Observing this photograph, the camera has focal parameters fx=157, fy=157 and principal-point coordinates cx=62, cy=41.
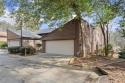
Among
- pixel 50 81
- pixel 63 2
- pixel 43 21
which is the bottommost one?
pixel 50 81

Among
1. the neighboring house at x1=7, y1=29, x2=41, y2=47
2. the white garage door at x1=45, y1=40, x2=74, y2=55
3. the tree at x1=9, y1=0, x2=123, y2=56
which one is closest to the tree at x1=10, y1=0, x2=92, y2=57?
the tree at x1=9, y1=0, x2=123, y2=56

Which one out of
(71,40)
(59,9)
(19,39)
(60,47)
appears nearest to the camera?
(59,9)

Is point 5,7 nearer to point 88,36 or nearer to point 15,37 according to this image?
point 88,36

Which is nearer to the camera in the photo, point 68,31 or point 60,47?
point 68,31

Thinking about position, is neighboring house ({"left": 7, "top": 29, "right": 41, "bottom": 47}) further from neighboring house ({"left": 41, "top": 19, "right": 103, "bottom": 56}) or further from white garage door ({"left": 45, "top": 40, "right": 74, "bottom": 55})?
white garage door ({"left": 45, "top": 40, "right": 74, "bottom": 55})

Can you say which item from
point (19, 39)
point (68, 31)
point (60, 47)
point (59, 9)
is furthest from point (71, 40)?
point (19, 39)

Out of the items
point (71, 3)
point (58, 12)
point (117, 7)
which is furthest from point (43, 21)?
point (117, 7)

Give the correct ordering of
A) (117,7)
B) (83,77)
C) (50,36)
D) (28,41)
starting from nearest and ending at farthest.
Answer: (83,77) → (117,7) → (50,36) → (28,41)

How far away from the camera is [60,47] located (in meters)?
22.6

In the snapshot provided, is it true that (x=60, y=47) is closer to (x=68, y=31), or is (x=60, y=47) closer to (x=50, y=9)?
(x=68, y=31)

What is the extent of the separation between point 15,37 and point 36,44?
14.0ft

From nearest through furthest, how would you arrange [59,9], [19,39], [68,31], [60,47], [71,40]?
[59,9]
[71,40]
[68,31]
[60,47]
[19,39]

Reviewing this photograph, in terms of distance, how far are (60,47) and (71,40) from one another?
249 cm

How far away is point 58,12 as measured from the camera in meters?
14.5
